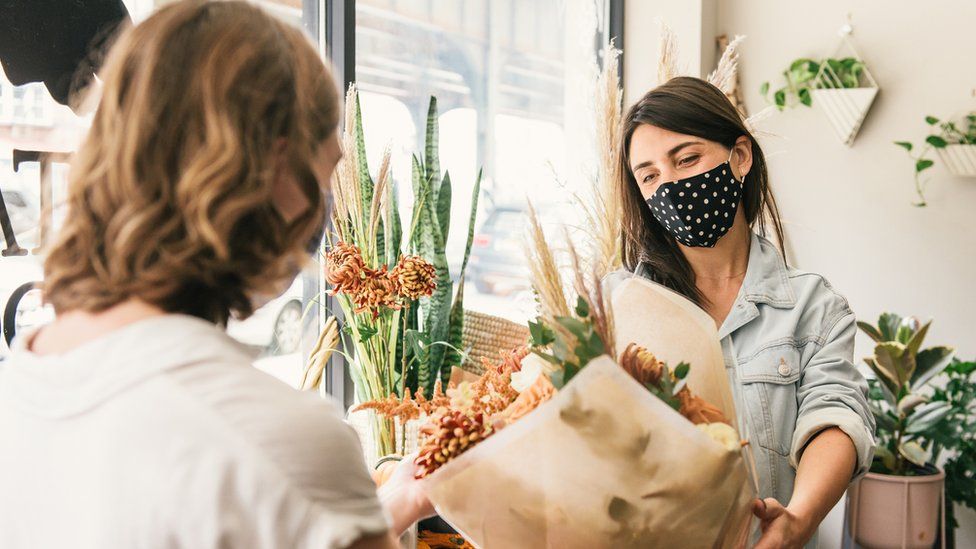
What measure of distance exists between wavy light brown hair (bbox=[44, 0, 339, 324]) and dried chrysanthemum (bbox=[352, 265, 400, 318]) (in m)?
1.16

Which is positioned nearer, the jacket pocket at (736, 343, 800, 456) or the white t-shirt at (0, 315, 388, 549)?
the white t-shirt at (0, 315, 388, 549)

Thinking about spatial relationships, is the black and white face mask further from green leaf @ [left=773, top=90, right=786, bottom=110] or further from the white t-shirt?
green leaf @ [left=773, top=90, right=786, bottom=110]

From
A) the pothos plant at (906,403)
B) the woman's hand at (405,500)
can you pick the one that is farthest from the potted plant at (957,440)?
the woman's hand at (405,500)

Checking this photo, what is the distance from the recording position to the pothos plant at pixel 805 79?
315 cm

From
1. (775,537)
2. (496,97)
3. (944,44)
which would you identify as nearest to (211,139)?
(775,537)

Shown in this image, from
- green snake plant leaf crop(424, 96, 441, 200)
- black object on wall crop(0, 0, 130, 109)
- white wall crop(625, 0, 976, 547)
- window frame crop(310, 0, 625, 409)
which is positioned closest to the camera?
black object on wall crop(0, 0, 130, 109)

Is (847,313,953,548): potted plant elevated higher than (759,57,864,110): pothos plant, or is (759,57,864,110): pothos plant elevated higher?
(759,57,864,110): pothos plant

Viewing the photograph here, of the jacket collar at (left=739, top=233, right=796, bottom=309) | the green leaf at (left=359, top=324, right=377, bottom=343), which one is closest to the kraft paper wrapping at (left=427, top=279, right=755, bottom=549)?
the jacket collar at (left=739, top=233, right=796, bottom=309)

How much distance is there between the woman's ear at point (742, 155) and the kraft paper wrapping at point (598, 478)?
0.83 m

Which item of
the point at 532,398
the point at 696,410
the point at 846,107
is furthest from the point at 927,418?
the point at 532,398

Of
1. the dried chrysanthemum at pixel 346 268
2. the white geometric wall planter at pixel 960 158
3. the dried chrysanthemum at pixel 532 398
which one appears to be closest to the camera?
the dried chrysanthemum at pixel 532 398

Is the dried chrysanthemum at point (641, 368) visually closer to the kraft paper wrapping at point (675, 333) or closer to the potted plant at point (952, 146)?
the kraft paper wrapping at point (675, 333)

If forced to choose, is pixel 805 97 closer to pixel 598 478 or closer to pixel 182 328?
pixel 598 478

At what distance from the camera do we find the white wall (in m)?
3.00
